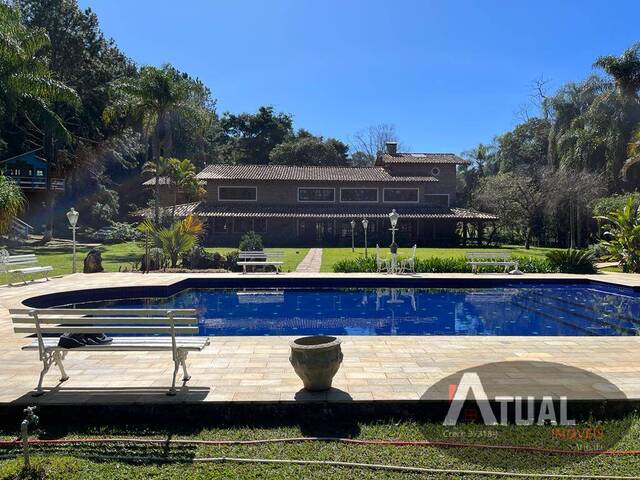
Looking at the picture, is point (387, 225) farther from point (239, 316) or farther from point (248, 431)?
point (248, 431)

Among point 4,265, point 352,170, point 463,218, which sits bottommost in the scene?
point 4,265

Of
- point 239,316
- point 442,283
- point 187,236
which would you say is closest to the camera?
point 239,316

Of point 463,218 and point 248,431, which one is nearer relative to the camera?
point 248,431

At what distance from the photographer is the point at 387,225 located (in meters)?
35.2

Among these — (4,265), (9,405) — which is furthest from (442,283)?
(4,265)

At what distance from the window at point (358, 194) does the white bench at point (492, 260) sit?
64.8 feet

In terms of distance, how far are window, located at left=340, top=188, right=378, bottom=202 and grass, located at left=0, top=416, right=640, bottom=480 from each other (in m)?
33.4

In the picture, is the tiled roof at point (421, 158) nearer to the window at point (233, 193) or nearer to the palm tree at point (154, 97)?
the window at point (233, 193)

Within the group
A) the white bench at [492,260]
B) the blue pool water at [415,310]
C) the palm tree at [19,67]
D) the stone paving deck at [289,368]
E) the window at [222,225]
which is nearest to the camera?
the stone paving deck at [289,368]

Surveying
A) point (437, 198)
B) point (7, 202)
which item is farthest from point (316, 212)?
point (7, 202)

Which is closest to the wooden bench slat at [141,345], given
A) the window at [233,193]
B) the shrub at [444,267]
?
the shrub at [444,267]

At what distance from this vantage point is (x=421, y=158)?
136ft

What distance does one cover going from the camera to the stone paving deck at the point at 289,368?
4.76 m

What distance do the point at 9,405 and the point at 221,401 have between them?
212 centimetres
